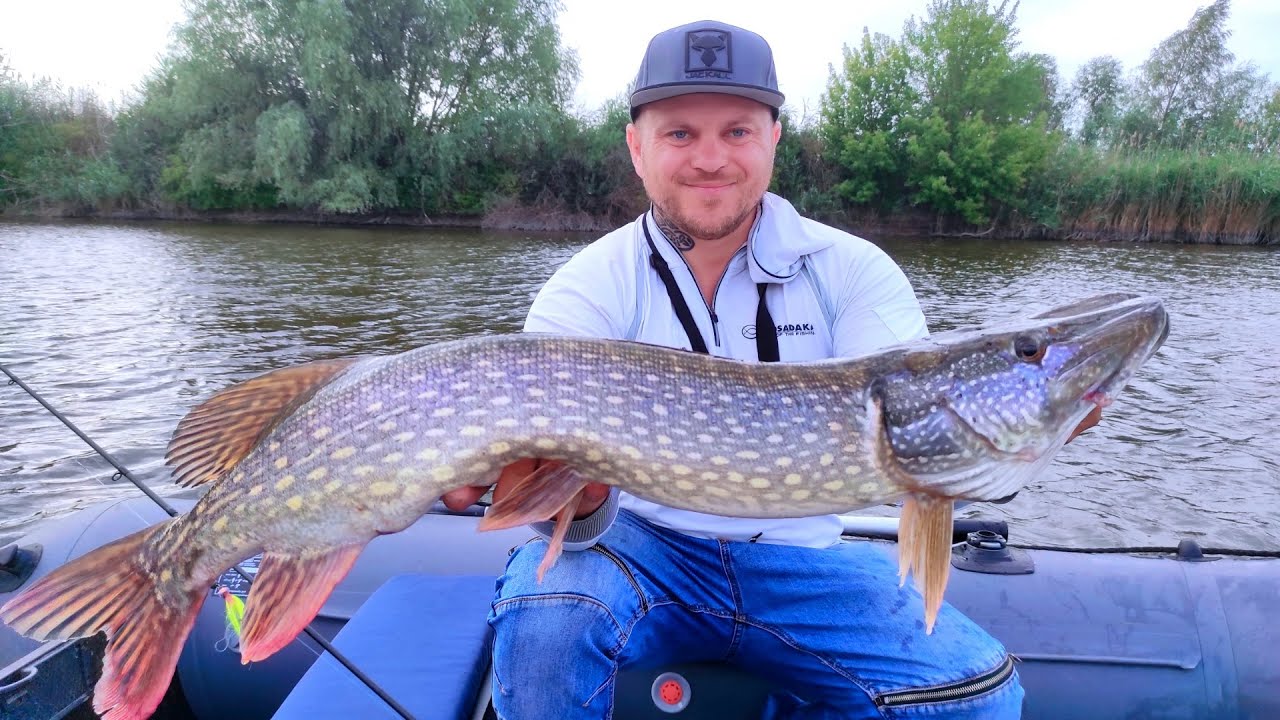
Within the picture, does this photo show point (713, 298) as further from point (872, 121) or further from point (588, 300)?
point (872, 121)

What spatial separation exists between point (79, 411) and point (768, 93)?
6.44 m

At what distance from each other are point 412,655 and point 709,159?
1619mm

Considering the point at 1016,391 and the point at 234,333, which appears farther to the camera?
the point at 234,333

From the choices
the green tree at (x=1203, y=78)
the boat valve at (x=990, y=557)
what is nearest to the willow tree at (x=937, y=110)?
the green tree at (x=1203, y=78)

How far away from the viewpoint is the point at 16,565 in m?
2.60

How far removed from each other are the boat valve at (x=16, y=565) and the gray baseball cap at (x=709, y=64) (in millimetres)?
2535

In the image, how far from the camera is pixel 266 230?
21703mm

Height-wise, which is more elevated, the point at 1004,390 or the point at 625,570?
the point at 1004,390

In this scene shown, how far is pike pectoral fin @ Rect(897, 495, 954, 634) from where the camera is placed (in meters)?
1.78

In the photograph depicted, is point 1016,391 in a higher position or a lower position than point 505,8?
lower

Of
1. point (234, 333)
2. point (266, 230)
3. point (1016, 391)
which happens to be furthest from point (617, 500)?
point (266, 230)

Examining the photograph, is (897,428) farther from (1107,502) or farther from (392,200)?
(392,200)

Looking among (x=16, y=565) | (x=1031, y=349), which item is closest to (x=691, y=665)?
(x=1031, y=349)

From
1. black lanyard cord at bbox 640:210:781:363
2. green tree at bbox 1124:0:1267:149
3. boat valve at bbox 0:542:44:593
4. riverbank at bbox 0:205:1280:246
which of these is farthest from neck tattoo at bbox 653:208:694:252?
green tree at bbox 1124:0:1267:149
